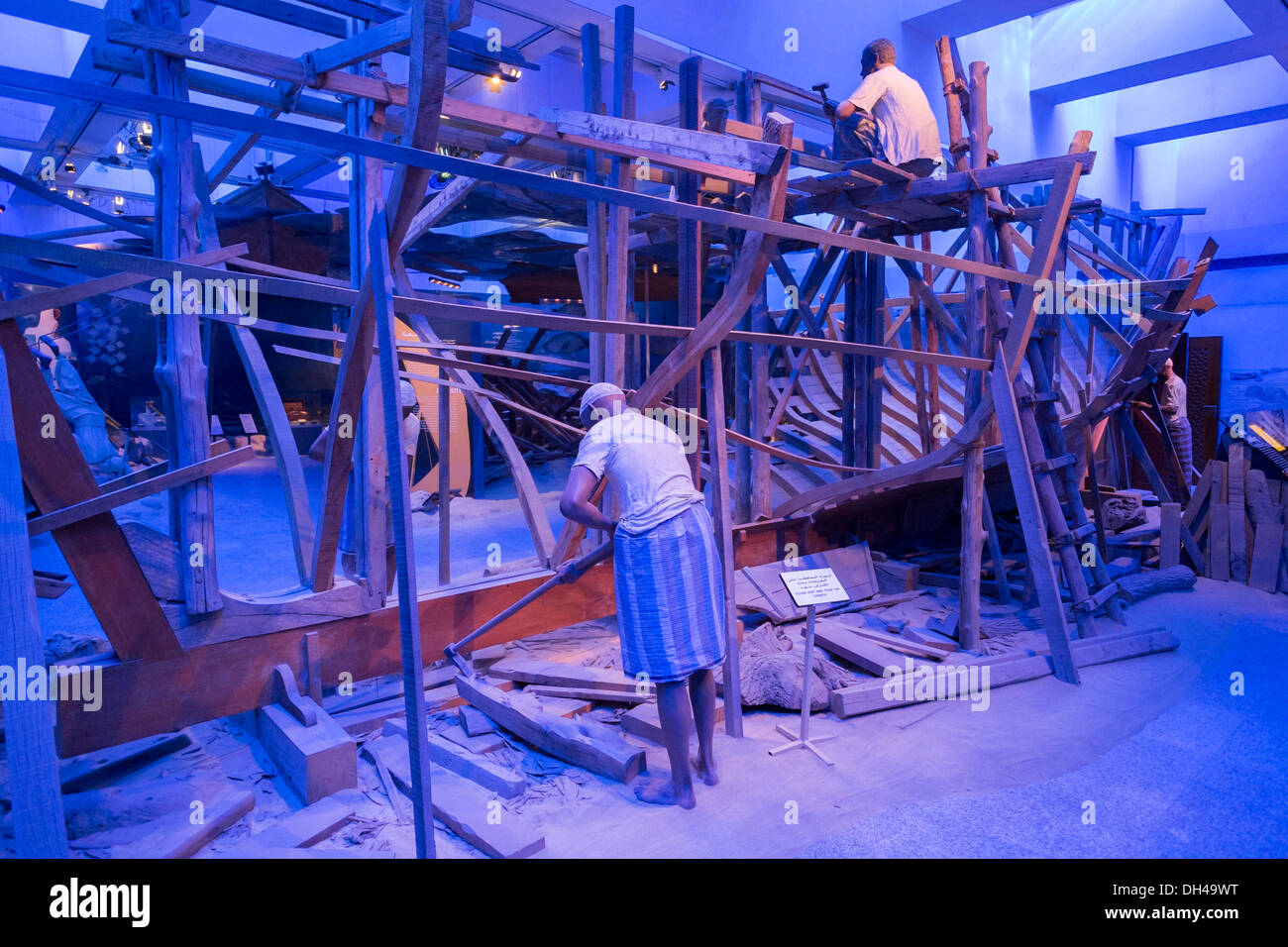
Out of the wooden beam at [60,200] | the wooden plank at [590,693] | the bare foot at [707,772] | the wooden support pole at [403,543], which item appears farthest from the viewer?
the wooden plank at [590,693]

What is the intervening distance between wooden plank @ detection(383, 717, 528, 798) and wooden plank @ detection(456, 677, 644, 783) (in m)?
0.27

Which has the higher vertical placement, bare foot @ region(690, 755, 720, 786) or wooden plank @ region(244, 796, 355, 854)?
wooden plank @ region(244, 796, 355, 854)

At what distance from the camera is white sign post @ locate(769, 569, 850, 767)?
3666 mm

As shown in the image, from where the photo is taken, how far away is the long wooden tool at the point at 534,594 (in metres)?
3.62

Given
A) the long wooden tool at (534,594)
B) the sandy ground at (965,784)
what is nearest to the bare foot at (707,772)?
the sandy ground at (965,784)

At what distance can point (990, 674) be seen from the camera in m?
4.62

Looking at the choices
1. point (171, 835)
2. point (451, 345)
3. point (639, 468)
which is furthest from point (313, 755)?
point (451, 345)

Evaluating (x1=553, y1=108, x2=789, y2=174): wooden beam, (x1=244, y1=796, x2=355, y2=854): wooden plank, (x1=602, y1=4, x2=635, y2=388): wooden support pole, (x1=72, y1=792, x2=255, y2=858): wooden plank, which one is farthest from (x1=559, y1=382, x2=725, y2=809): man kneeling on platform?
(x1=72, y1=792, x2=255, y2=858): wooden plank

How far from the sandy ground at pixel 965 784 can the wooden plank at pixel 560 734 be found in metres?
0.07

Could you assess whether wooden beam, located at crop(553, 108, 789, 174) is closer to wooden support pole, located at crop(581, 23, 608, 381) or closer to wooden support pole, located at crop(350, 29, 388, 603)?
wooden support pole, located at crop(350, 29, 388, 603)

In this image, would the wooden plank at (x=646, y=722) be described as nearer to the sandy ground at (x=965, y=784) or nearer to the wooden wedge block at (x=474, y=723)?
the sandy ground at (x=965, y=784)

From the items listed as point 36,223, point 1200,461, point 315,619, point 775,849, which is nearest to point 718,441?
point 775,849

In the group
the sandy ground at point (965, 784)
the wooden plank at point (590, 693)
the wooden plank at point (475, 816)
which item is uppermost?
the wooden plank at point (590, 693)

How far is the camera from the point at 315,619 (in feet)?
12.6
